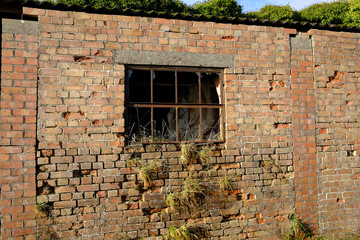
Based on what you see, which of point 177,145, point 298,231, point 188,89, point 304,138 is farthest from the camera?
point 188,89

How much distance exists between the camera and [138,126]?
386 cm

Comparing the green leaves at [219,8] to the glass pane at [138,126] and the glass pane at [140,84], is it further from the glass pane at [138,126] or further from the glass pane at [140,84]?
the glass pane at [138,126]

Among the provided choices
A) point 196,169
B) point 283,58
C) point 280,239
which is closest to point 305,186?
point 280,239

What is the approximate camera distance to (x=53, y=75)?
3.42m

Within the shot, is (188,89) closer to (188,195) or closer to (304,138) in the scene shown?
(188,195)

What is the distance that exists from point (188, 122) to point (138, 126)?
32.6 inches

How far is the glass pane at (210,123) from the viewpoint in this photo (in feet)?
13.6

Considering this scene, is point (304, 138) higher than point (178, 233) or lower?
higher

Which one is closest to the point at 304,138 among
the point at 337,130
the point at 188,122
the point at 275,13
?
the point at 337,130

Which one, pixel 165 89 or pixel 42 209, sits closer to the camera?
pixel 42 209

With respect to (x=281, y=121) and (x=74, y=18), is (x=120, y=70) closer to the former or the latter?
(x=74, y=18)

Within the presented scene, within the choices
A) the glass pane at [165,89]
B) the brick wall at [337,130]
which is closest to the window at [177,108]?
the glass pane at [165,89]

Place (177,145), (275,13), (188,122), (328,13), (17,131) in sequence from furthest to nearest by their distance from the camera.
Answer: (328,13) < (275,13) < (188,122) < (177,145) < (17,131)

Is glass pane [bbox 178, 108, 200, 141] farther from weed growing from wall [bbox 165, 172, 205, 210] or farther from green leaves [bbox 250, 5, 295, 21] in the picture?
green leaves [bbox 250, 5, 295, 21]
